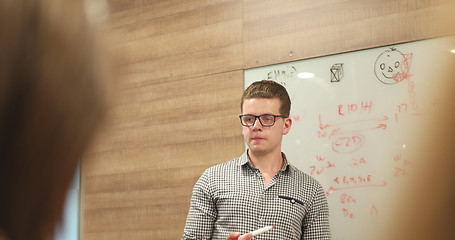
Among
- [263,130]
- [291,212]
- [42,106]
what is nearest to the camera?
[42,106]

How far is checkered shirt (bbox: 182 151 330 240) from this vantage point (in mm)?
2389

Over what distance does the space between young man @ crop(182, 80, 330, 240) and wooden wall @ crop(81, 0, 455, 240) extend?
2.19 ft

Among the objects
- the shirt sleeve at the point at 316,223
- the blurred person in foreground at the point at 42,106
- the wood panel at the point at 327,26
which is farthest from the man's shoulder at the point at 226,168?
the blurred person in foreground at the point at 42,106

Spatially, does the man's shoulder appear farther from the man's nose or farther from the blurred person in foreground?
the blurred person in foreground

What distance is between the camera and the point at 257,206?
2.41 metres

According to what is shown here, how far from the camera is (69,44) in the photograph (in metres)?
0.31

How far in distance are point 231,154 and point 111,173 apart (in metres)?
1.04

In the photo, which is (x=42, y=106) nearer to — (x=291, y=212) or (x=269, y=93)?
(x=291, y=212)

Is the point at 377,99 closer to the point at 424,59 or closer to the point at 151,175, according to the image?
the point at 424,59

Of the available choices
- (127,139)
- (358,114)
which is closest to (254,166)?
(358,114)

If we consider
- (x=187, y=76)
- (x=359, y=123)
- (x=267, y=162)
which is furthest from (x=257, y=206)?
(x=187, y=76)

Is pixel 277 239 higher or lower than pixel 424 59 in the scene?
lower

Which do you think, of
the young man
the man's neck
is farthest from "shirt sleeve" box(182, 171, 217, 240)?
the man's neck

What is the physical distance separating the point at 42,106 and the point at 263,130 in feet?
7.41
